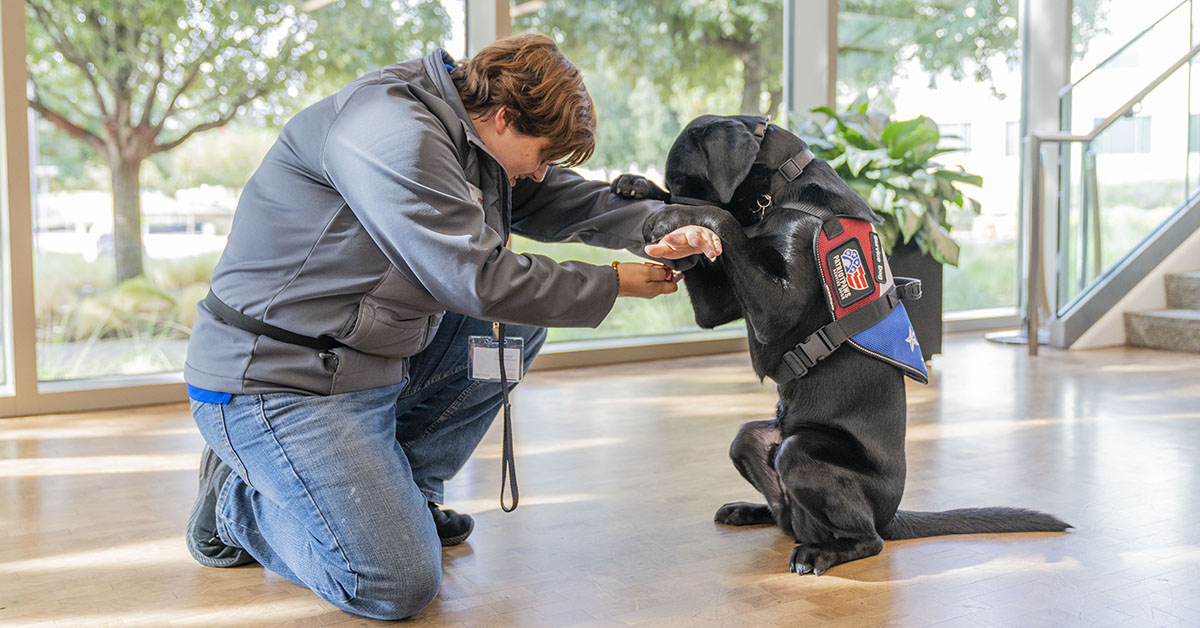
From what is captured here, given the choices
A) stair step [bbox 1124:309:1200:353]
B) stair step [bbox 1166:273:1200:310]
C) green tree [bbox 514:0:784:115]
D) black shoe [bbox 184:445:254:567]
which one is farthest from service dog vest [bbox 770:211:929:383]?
stair step [bbox 1166:273:1200:310]

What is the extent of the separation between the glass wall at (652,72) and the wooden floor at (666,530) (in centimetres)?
121

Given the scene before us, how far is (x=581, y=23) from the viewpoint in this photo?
4.69 meters

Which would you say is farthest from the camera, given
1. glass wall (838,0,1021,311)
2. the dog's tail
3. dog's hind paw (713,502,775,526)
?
glass wall (838,0,1021,311)

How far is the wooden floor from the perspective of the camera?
1.78 m

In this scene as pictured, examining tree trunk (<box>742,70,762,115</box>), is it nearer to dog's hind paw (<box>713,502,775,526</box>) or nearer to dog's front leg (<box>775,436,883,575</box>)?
dog's hind paw (<box>713,502,775,526</box>)

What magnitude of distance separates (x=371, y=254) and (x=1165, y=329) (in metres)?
4.42

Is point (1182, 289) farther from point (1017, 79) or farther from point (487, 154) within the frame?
point (487, 154)

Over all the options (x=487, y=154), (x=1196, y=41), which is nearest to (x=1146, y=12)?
(x=1196, y=41)

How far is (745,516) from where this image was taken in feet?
7.42

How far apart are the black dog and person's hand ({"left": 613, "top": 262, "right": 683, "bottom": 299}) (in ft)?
0.28

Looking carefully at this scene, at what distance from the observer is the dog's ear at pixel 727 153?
1986 millimetres

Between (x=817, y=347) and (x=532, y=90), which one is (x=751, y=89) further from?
(x=532, y=90)

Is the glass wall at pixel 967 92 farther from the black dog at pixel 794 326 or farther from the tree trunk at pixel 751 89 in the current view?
the black dog at pixel 794 326

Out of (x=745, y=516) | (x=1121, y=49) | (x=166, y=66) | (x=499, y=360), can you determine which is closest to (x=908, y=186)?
(x=1121, y=49)
